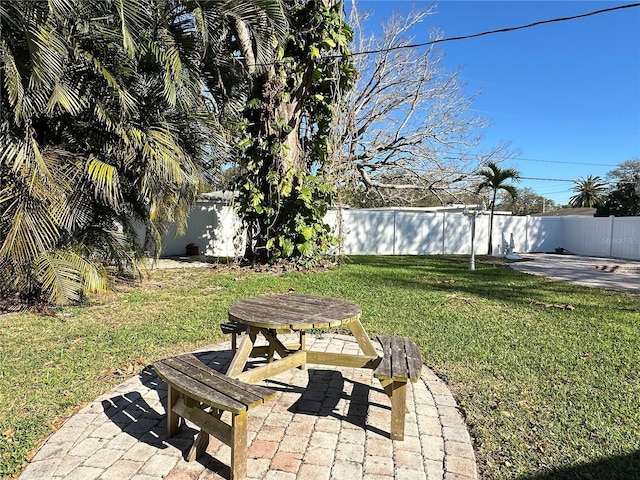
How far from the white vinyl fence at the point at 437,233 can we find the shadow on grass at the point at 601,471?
11.7m

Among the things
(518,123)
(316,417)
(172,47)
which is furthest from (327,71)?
(518,123)

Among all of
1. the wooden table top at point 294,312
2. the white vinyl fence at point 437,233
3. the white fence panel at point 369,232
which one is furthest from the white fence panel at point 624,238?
the wooden table top at point 294,312

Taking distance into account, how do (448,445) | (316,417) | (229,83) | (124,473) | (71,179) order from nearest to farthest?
(124,473) < (448,445) < (316,417) < (71,179) < (229,83)

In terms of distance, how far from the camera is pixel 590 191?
41.7m

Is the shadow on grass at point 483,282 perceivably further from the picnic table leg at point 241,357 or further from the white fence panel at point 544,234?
the white fence panel at point 544,234

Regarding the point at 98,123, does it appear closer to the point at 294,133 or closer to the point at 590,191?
the point at 294,133

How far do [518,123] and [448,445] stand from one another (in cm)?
2313

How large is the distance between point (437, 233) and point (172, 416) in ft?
50.2

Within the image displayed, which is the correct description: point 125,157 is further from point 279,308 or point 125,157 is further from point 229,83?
point 279,308

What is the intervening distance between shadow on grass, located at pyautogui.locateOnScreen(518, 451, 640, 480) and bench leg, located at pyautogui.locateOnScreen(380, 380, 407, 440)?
68 centimetres

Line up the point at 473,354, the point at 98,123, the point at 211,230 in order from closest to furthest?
1. the point at 473,354
2. the point at 98,123
3. the point at 211,230

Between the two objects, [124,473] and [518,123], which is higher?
[518,123]

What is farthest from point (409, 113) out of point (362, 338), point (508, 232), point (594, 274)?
point (362, 338)

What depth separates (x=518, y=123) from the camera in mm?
21766
